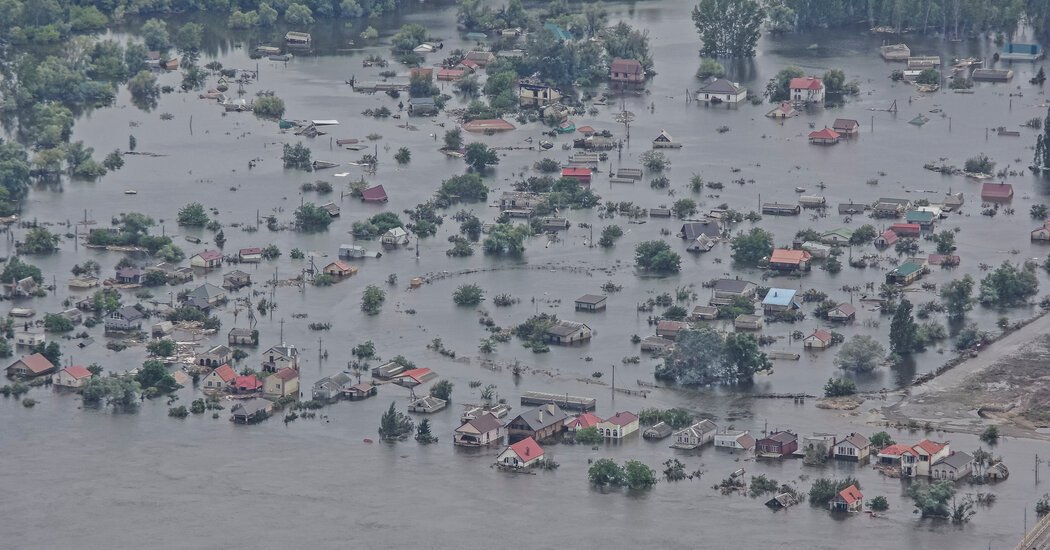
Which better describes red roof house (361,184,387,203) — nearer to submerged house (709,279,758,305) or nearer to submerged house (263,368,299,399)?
submerged house (709,279,758,305)

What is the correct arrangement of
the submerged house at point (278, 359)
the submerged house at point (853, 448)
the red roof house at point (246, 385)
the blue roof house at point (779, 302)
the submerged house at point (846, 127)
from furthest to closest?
the submerged house at point (846, 127) → the blue roof house at point (779, 302) → the submerged house at point (278, 359) → the red roof house at point (246, 385) → the submerged house at point (853, 448)

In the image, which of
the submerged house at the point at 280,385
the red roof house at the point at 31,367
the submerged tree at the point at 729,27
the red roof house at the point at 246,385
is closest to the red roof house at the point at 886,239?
the submerged house at the point at 280,385

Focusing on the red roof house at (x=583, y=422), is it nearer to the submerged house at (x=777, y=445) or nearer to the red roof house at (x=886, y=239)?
the submerged house at (x=777, y=445)

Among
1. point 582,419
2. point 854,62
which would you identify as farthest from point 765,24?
point 582,419

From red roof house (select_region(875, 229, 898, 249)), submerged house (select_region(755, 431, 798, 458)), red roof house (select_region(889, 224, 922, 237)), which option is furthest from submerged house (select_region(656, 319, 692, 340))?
red roof house (select_region(889, 224, 922, 237))

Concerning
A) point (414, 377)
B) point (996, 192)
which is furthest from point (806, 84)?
point (414, 377)

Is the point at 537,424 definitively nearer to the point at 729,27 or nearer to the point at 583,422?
the point at 583,422
